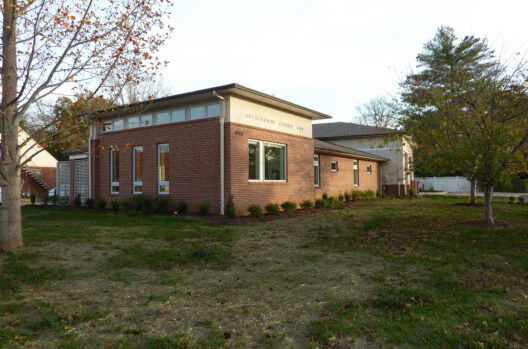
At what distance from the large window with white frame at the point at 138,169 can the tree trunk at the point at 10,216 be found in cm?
820

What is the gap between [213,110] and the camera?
533 inches

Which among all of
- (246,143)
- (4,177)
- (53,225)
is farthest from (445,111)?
(53,225)

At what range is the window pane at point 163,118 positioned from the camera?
48.7 feet

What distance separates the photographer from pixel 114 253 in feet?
24.0

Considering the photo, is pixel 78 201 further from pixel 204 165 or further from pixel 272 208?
pixel 272 208

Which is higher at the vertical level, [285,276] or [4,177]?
[4,177]

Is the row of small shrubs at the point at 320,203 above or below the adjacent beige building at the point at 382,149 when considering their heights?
below

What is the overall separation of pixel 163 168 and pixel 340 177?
11.0 meters

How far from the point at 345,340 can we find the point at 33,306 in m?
3.77

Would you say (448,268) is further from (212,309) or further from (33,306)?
(33,306)

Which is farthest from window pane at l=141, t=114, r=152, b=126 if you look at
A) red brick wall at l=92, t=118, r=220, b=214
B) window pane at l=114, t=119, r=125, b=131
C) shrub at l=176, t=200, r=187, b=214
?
shrub at l=176, t=200, r=187, b=214

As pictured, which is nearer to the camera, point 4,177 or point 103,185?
point 4,177

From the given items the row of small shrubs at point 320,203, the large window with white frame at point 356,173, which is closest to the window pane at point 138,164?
the row of small shrubs at point 320,203

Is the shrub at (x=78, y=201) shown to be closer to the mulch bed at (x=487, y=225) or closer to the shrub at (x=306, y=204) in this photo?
the shrub at (x=306, y=204)
